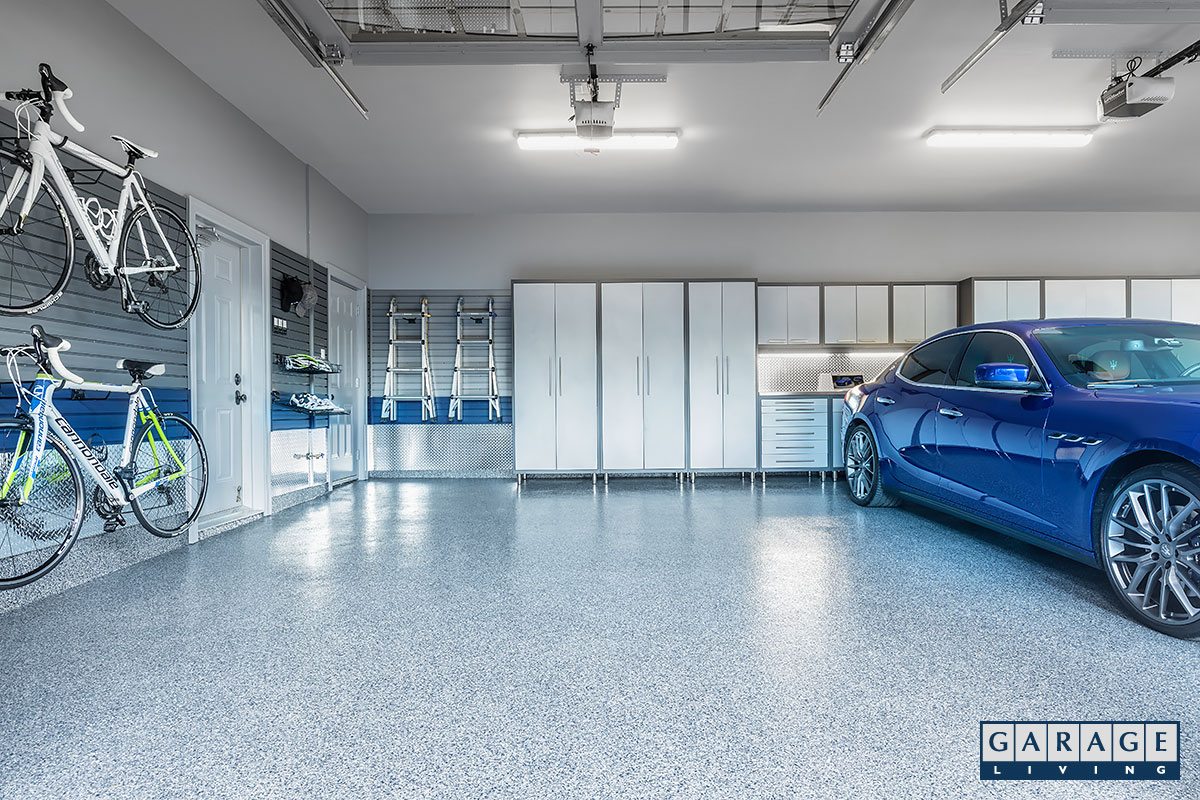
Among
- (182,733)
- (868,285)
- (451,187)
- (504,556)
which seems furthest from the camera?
(868,285)

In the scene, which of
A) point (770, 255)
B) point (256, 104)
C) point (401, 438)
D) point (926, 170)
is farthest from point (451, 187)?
point (926, 170)

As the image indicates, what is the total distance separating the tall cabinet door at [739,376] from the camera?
6992 mm

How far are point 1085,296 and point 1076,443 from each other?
569 cm

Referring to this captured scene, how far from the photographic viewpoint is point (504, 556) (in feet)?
11.8

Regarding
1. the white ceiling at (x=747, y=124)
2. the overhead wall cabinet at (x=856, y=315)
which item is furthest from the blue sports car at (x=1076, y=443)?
the overhead wall cabinet at (x=856, y=315)

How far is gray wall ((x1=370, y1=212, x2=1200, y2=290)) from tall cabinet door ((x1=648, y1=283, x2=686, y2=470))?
2.51ft

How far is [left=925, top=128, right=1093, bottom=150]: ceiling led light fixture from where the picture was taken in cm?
525

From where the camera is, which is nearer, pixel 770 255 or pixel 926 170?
pixel 926 170

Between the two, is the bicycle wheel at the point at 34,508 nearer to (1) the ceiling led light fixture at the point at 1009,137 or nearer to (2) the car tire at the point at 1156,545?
(2) the car tire at the point at 1156,545

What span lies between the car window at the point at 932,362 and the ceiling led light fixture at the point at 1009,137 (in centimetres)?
213

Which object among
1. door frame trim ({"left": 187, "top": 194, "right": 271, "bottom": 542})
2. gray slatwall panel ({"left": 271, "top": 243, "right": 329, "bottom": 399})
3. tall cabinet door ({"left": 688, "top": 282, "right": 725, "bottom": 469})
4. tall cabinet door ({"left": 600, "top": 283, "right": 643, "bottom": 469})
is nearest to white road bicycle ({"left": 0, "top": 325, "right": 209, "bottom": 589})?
door frame trim ({"left": 187, "top": 194, "right": 271, "bottom": 542})

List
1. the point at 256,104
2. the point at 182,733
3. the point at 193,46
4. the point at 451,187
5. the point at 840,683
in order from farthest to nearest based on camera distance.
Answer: the point at 451,187
the point at 256,104
the point at 193,46
the point at 840,683
the point at 182,733

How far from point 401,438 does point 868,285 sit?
217 inches

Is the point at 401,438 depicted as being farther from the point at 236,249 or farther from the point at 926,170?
the point at 926,170
